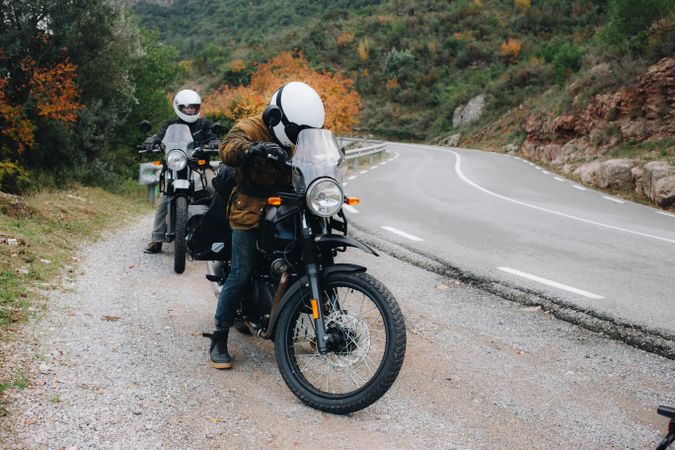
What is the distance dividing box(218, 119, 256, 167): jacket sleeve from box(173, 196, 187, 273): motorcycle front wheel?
113 inches

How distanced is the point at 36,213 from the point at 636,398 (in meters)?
7.84

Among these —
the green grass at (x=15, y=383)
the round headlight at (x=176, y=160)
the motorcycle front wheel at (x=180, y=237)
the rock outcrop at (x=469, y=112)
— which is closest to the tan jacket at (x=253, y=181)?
the green grass at (x=15, y=383)

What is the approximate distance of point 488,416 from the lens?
11.8ft

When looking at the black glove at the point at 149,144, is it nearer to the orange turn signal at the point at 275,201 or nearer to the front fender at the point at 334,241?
the orange turn signal at the point at 275,201

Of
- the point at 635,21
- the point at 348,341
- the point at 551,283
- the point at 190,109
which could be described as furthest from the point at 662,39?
the point at 348,341

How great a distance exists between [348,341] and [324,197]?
88 centimetres

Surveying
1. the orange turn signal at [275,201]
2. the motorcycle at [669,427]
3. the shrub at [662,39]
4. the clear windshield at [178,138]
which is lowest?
the motorcycle at [669,427]

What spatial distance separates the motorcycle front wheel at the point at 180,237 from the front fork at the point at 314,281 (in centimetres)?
330

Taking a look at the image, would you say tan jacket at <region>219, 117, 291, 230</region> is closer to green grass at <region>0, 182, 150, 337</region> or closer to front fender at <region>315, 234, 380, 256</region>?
front fender at <region>315, 234, 380, 256</region>

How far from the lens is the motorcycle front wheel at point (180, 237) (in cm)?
655

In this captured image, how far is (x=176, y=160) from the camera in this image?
695 centimetres

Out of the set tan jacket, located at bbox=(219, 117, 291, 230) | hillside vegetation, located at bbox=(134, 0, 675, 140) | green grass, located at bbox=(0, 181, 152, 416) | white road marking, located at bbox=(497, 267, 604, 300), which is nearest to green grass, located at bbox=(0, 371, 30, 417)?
green grass, located at bbox=(0, 181, 152, 416)

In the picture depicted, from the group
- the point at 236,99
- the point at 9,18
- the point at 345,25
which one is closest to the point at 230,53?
the point at 345,25

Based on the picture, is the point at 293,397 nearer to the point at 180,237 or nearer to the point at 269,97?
the point at 180,237
